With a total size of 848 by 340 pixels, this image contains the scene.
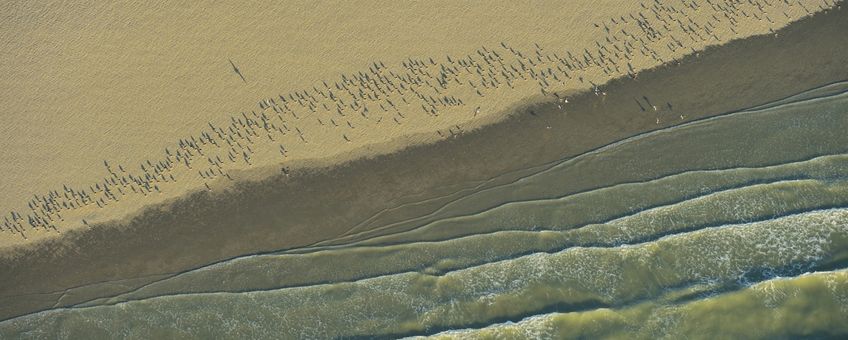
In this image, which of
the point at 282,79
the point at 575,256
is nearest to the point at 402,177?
the point at 282,79

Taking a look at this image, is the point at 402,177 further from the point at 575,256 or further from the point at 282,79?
the point at 575,256

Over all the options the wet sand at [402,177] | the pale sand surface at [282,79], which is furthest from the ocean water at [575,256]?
the pale sand surface at [282,79]

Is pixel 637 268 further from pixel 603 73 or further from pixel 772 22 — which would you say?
pixel 772 22

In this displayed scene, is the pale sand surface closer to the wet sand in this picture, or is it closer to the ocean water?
the wet sand

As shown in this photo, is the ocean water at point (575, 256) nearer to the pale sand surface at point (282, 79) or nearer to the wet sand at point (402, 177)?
the wet sand at point (402, 177)

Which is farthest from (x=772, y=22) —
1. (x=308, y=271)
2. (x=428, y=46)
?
(x=308, y=271)

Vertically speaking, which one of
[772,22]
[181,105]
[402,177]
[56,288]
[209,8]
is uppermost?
[209,8]
